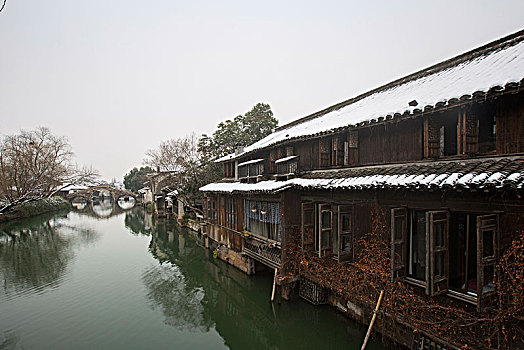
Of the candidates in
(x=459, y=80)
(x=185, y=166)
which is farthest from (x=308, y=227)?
(x=185, y=166)

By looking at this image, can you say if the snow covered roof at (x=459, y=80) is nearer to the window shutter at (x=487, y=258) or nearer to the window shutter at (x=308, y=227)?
the window shutter at (x=487, y=258)

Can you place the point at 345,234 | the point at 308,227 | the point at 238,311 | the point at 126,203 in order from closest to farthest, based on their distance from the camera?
the point at 345,234, the point at 308,227, the point at 238,311, the point at 126,203

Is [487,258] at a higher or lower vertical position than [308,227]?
higher

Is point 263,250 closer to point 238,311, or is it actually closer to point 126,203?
point 238,311

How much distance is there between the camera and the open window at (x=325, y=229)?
1005 cm

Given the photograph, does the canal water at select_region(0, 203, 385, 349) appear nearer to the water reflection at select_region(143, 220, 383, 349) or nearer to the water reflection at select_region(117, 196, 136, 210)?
the water reflection at select_region(143, 220, 383, 349)

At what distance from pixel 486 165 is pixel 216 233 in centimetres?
1741

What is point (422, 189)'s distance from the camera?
6461mm

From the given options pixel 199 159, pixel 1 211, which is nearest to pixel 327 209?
pixel 199 159

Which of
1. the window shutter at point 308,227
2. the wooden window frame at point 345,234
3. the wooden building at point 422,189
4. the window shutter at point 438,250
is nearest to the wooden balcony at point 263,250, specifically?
the wooden building at point 422,189

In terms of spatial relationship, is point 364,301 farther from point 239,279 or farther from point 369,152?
point 239,279

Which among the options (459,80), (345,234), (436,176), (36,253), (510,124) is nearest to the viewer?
(510,124)

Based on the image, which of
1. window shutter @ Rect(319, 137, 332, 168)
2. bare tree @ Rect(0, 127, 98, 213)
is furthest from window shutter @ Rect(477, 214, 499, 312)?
bare tree @ Rect(0, 127, 98, 213)

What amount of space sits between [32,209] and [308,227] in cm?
5045
